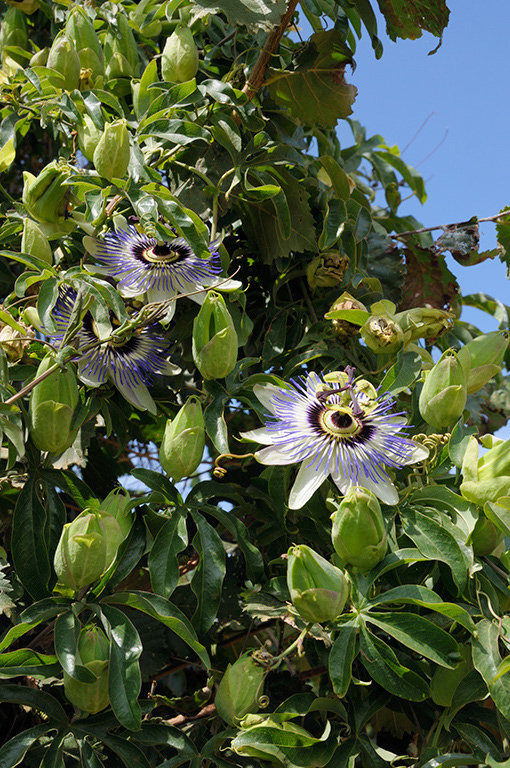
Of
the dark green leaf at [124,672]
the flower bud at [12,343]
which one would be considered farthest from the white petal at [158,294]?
the dark green leaf at [124,672]

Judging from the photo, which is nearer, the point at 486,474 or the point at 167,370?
the point at 486,474

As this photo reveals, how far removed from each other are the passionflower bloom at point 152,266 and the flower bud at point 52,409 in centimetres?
22

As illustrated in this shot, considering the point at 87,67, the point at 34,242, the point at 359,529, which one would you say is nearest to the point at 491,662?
the point at 359,529

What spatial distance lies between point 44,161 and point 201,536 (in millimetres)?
1271

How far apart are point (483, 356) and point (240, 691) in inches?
26.7

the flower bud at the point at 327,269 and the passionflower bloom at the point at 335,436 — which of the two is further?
the flower bud at the point at 327,269

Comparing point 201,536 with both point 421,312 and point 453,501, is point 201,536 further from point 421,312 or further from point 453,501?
point 421,312

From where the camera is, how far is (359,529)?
0.96 m

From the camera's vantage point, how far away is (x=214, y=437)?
1110mm

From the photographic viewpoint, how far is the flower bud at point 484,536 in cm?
101

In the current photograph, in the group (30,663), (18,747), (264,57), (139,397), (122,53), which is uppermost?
(264,57)

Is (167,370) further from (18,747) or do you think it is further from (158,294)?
(18,747)

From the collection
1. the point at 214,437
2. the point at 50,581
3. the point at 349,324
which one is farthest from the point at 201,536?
the point at 349,324

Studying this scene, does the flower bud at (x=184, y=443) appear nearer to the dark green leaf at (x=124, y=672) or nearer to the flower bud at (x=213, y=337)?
the flower bud at (x=213, y=337)
